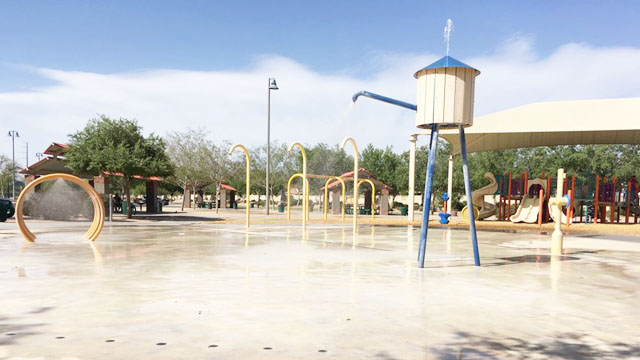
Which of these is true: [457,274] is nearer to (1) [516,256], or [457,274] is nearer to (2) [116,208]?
(1) [516,256]

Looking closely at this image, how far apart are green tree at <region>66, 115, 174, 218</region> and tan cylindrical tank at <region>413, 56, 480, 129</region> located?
65.2 ft

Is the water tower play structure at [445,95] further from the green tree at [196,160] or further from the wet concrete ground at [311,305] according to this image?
the green tree at [196,160]

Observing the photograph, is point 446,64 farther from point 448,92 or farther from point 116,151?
point 116,151

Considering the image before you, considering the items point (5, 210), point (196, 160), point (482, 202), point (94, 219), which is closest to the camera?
point (94, 219)

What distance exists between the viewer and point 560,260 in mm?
11555

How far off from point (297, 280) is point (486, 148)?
24275 millimetres

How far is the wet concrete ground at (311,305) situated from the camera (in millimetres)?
4789

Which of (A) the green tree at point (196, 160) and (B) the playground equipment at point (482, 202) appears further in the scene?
(A) the green tree at point (196, 160)

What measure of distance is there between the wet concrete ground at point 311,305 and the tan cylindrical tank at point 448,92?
3.10 metres

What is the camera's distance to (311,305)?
21.2 feet

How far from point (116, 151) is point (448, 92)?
20.9m

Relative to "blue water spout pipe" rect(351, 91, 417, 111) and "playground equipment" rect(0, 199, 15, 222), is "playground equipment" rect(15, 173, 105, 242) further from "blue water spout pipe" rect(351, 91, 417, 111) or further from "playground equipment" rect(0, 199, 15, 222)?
"playground equipment" rect(0, 199, 15, 222)

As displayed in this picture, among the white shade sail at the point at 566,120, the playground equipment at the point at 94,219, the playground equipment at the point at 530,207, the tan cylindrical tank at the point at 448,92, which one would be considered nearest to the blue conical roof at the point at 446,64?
the tan cylindrical tank at the point at 448,92

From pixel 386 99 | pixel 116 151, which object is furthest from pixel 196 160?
pixel 386 99
